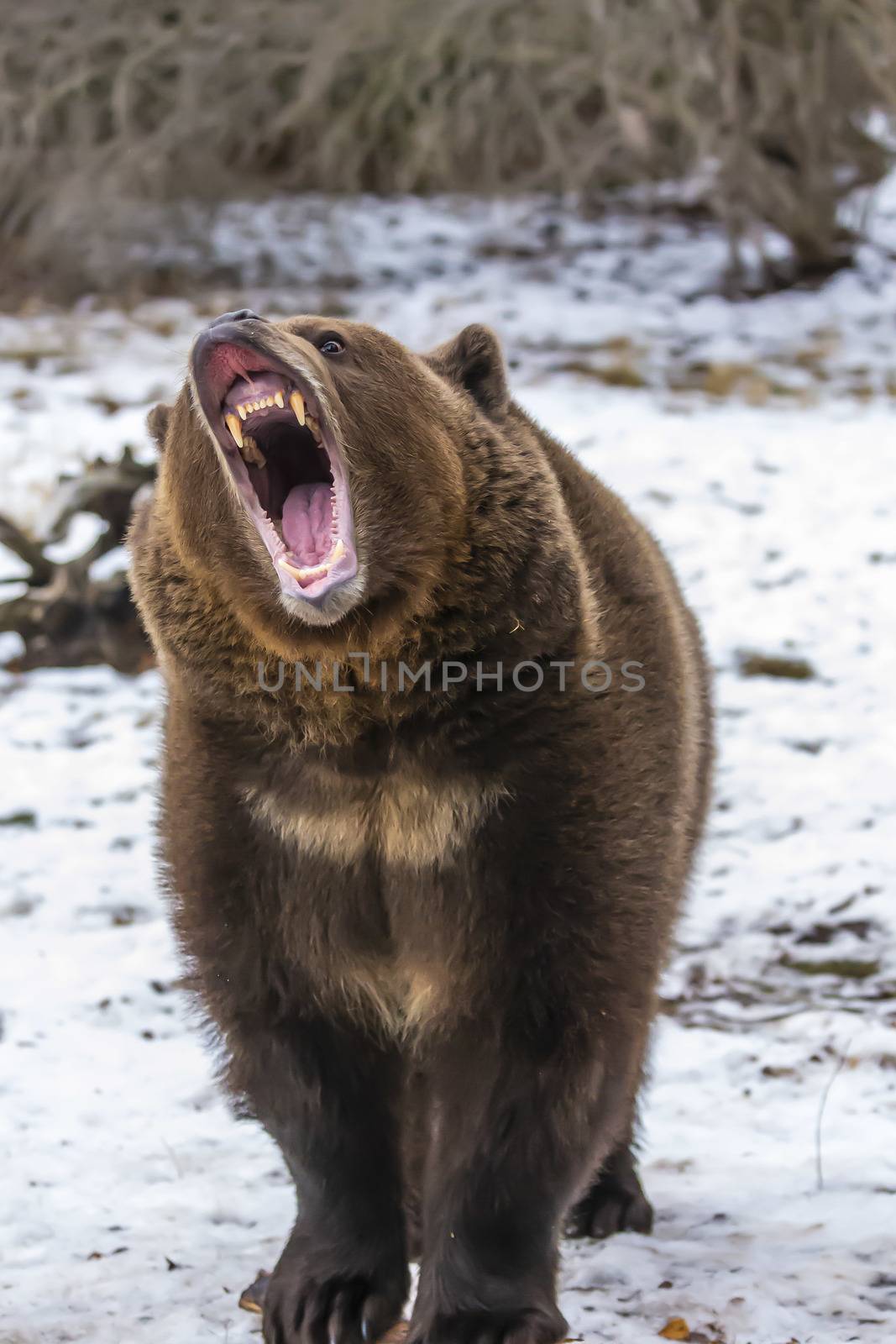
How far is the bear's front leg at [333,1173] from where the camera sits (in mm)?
3072

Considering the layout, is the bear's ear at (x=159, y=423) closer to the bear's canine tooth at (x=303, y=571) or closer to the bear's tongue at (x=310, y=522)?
the bear's tongue at (x=310, y=522)

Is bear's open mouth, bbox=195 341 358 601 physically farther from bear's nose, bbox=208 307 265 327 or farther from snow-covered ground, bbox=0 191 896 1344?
snow-covered ground, bbox=0 191 896 1344

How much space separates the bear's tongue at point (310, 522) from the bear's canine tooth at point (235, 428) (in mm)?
177

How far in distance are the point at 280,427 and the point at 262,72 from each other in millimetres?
9319

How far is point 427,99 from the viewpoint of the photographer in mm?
12031

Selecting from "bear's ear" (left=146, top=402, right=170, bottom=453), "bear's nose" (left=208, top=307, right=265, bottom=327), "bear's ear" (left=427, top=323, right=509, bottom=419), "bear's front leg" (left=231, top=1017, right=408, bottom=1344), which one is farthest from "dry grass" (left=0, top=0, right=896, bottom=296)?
"bear's front leg" (left=231, top=1017, right=408, bottom=1344)

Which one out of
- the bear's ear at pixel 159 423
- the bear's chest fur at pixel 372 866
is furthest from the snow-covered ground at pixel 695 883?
the bear's chest fur at pixel 372 866

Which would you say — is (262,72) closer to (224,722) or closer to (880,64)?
(880,64)

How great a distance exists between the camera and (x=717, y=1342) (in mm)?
3051

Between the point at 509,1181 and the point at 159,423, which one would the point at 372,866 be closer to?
the point at 509,1181

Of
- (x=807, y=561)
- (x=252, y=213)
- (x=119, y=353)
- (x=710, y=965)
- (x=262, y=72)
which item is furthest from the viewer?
(x=252, y=213)

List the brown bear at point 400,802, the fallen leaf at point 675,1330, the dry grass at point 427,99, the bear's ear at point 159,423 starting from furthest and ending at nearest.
→ the dry grass at point 427,99, the bear's ear at point 159,423, the fallen leaf at point 675,1330, the brown bear at point 400,802

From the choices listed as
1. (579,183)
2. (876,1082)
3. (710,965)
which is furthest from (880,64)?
(876,1082)

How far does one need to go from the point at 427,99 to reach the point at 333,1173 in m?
10.3
